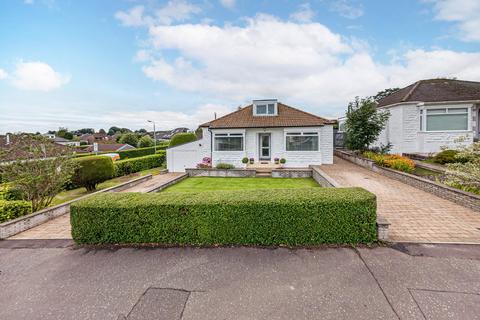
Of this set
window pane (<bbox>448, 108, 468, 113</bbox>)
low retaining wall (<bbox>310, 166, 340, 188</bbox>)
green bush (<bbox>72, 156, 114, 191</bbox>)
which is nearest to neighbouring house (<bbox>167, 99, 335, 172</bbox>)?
low retaining wall (<bbox>310, 166, 340, 188</bbox>)

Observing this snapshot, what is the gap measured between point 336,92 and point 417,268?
23710 millimetres

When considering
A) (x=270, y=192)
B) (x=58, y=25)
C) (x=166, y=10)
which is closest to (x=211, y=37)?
(x=166, y=10)

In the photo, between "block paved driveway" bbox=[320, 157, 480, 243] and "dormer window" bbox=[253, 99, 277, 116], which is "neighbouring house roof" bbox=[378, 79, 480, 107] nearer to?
"dormer window" bbox=[253, 99, 277, 116]

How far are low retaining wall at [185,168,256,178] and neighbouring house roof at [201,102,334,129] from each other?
3592mm

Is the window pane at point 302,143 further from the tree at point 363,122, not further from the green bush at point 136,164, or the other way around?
the green bush at point 136,164

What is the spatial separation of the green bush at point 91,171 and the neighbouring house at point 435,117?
19.3 metres

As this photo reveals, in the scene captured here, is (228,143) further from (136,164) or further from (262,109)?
(136,164)

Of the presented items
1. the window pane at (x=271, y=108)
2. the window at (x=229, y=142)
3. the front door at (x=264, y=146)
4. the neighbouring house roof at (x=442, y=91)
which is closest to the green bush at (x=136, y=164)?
the window at (x=229, y=142)

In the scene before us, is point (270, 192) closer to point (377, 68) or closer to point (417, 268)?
point (417, 268)

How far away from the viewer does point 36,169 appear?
684cm

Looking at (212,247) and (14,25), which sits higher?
(14,25)

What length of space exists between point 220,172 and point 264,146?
4427 millimetres

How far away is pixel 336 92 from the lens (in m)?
23.7

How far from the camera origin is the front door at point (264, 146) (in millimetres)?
15812
